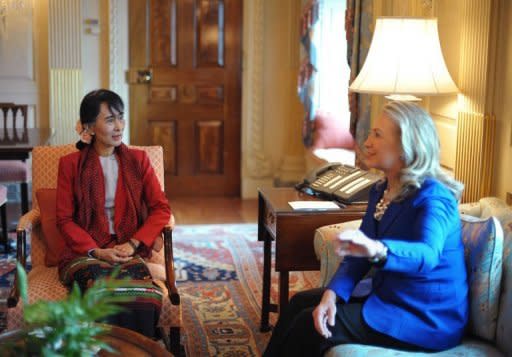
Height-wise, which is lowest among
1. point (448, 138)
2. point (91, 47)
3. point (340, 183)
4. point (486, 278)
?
point (486, 278)

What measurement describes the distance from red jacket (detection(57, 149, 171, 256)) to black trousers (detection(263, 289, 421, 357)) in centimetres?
76

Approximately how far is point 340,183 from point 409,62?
2.03ft

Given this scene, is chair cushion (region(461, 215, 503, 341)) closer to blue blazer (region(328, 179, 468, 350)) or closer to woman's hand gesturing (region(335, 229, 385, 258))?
blue blazer (region(328, 179, 468, 350))

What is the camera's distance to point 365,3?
4.58 meters

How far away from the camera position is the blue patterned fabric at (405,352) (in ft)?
8.09

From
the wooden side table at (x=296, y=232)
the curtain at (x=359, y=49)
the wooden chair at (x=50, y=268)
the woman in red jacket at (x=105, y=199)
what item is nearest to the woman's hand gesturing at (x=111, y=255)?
the woman in red jacket at (x=105, y=199)

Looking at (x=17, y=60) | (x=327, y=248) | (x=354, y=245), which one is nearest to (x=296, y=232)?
(x=327, y=248)

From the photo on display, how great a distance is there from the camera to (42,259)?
3.45 meters

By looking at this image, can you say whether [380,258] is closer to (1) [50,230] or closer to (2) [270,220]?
(2) [270,220]

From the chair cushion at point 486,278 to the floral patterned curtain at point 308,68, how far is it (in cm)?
371

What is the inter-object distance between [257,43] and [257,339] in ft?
11.6

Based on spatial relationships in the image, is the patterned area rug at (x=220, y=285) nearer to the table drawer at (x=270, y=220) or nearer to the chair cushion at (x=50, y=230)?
the table drawer at (x=270, y=220)

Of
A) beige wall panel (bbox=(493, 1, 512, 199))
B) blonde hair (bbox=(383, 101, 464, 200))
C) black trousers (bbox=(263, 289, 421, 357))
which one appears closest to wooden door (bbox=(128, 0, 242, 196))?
beige wall panel (bbox=(493, 1, 512, 199))

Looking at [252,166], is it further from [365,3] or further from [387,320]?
[387,320]
